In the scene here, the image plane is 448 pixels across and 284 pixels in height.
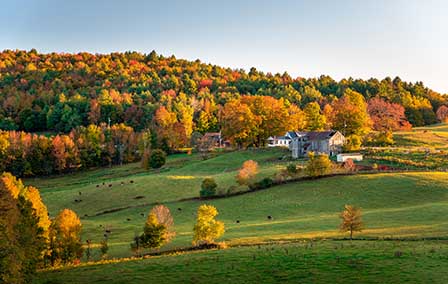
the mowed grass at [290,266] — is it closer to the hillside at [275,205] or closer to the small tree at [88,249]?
the hillside at [275,205]

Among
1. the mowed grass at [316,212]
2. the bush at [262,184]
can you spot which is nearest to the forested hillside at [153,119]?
the bush at [262,184]

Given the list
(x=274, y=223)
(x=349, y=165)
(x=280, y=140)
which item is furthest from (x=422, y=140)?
(x=274, y=223)

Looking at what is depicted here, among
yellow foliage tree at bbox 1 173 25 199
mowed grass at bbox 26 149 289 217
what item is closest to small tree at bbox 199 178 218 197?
mowed grass at bbox 26 149 289 217

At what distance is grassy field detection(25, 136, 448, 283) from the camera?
34.0 m

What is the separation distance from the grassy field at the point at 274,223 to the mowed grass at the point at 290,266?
7 centimetres

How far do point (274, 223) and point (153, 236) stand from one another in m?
15.8

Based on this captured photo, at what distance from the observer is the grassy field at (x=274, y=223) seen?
3403cm

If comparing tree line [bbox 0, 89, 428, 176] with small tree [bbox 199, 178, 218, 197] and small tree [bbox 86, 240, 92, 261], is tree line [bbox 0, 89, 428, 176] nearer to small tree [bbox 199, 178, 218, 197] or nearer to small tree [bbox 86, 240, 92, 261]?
small tree [bbox 199, 178, 218, 197]

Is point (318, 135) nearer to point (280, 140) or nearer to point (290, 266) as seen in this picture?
point (280, 140)

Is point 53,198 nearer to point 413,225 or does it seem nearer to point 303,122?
point 413,225

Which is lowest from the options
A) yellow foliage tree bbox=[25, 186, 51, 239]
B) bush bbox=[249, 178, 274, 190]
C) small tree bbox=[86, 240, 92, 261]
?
small tree bbox=[86, 240, 92, 261]

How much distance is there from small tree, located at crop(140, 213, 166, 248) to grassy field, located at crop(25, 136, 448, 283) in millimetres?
1509

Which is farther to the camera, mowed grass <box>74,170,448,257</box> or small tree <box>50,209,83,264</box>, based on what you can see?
mowed grass <box>74,170,448,257</box>

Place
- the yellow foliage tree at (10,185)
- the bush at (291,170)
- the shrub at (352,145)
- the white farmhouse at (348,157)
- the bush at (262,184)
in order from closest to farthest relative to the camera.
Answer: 1. the yellow foliage tree at (10,185)
2. the bush at (262,184)
3. the bush at (291,170)
4. the white farmhouse at (348,157)
5. the shrub at (352,145)
